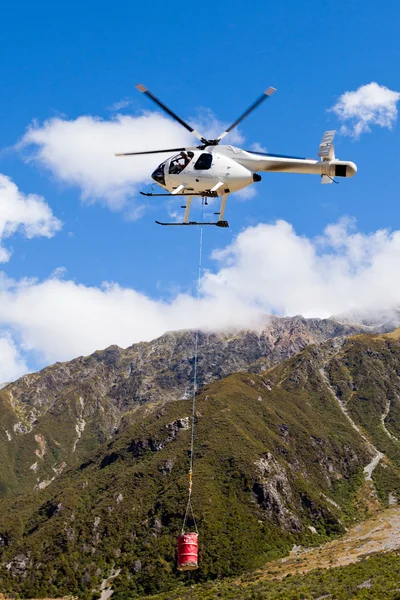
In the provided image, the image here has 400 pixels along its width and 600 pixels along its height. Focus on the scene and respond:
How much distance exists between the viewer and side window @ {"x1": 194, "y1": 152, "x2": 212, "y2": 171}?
4062 cm

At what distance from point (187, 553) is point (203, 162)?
Result: 2215cm

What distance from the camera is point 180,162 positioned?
136 feet

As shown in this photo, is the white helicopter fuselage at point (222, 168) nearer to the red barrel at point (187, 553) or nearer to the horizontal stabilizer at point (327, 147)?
the horizontal stabilizer at point (327, 147)

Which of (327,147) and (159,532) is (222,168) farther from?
(159,532)

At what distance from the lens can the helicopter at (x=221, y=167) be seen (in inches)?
1550

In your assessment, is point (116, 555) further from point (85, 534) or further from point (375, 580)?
point (375, 580)

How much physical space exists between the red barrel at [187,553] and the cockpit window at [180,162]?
21.2 meters

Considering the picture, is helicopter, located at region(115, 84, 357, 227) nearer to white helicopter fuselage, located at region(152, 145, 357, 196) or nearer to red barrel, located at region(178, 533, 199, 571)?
white helicopter fuselage, located at region(152, 145, 357, 196)

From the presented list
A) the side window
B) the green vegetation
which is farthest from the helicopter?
the green vegetation

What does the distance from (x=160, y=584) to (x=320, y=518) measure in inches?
2484

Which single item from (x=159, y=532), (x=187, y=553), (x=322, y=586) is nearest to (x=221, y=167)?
(x=187, y=553)

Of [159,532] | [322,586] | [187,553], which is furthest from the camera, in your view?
[159,532]

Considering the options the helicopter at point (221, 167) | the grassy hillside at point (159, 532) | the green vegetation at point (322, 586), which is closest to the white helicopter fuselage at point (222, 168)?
the helicopter at point (221, 167)

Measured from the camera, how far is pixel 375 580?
4139 inches
